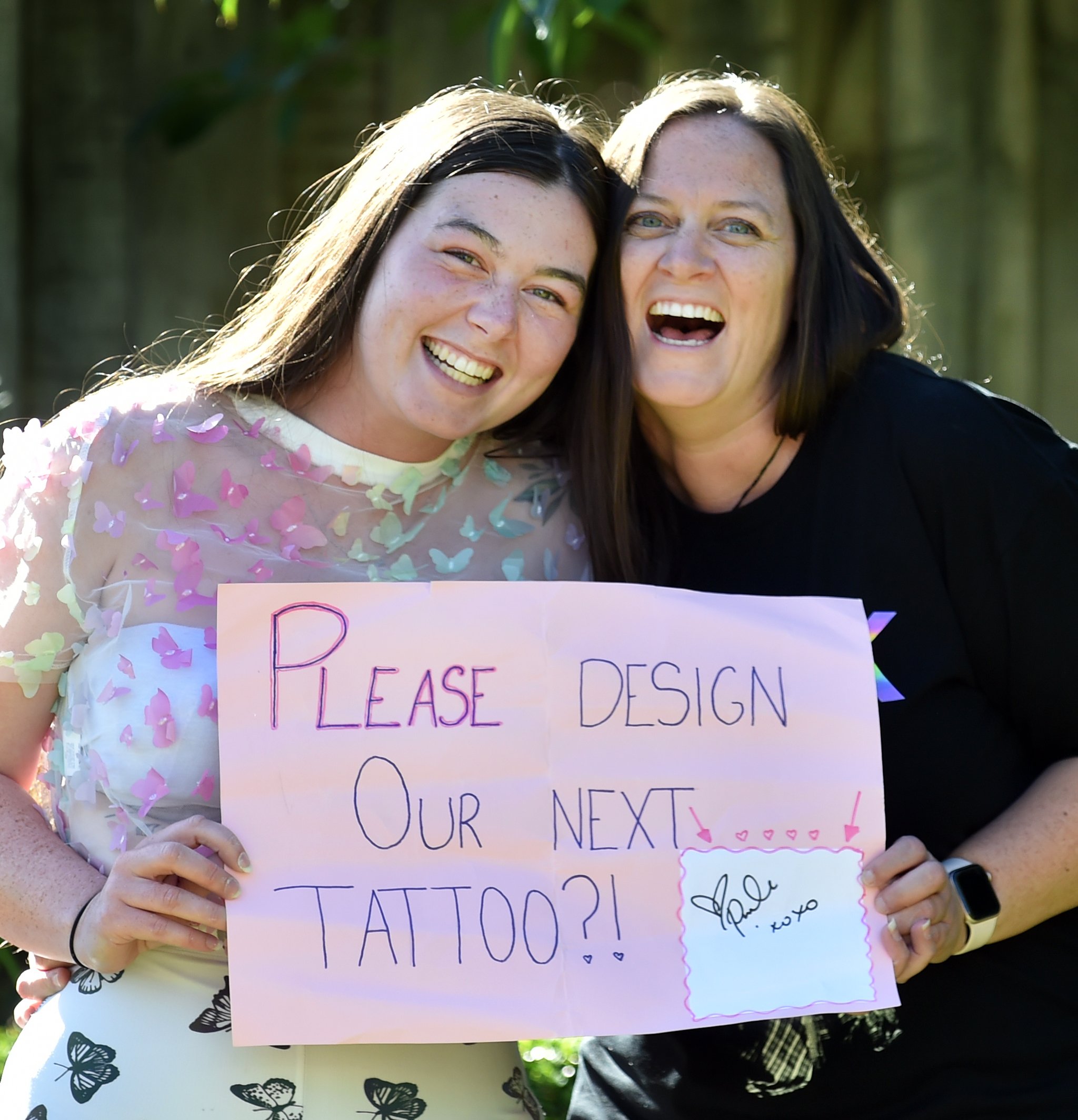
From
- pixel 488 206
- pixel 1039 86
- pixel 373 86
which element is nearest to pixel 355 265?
pixel 488 206

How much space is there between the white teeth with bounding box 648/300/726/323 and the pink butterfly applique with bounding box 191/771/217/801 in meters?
0.86

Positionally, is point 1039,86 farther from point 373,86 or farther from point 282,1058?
point 282,1058

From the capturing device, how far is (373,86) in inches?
158

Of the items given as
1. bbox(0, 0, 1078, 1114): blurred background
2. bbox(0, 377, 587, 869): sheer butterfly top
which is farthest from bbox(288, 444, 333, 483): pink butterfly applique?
bbox(0, 0, 1078, 1114): blurred background

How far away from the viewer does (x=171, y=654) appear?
66.4 inches

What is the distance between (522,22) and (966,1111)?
2.54 m

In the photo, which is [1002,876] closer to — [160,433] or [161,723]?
[161,723]

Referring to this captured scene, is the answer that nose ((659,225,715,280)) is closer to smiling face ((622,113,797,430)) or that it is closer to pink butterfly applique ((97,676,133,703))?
smiling face ((622,113,797,430))

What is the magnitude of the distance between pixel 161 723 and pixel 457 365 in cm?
59

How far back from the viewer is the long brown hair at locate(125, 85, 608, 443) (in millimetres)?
1878

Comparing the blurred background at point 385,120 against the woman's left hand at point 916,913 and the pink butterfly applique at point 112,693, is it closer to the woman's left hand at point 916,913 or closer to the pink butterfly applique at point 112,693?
the pink butterfly applique at point 112,693

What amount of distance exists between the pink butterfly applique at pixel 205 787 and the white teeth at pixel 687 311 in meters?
0.86

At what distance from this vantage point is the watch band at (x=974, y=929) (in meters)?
1.60

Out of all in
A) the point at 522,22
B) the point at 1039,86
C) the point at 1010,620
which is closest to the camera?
the point at 1010,620
